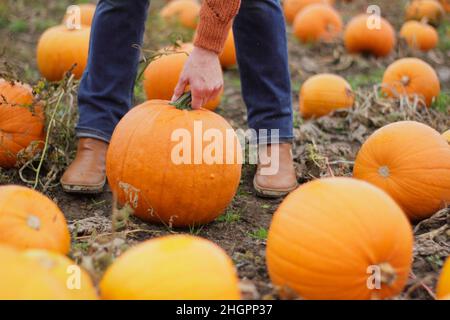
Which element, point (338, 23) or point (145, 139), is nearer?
point (145, 139)

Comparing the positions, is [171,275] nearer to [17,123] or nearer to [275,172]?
[275,172]

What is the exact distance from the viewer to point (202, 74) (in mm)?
2666

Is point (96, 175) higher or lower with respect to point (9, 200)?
lower

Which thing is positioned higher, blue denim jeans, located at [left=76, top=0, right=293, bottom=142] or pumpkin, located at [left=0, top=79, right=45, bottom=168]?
blue denim jeans, located at [left=76, top=0, right=293, bottom=142]

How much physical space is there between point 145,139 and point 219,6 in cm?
63

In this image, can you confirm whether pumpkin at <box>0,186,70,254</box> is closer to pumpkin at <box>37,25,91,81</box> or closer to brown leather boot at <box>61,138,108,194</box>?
brown leather boot at <box>61,138,108,194</box>

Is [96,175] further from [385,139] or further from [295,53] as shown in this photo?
[295,53]

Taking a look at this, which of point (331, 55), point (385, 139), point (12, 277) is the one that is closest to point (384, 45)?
point (331, 55)

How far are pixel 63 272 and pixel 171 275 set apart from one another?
1.02ft

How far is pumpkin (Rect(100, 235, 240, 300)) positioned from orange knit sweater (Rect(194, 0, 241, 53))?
44.3 inches

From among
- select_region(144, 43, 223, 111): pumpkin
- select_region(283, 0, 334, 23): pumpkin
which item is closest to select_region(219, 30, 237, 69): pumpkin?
select_region(144, 43, 223, 111): pumpkin

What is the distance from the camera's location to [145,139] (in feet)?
8.89

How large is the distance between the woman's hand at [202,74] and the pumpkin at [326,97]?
185cm

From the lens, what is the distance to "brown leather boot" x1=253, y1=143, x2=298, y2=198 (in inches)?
128
